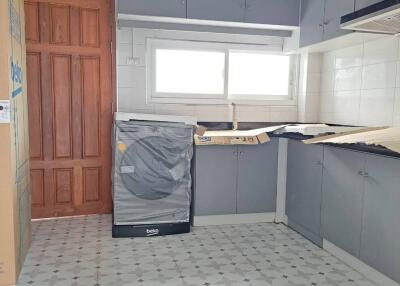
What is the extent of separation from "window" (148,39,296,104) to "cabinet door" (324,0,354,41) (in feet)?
2.63

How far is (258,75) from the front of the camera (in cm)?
380

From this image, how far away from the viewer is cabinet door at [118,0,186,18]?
3.01 m

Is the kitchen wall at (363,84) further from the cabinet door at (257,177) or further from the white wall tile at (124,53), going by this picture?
the white wall tile at (124,53)

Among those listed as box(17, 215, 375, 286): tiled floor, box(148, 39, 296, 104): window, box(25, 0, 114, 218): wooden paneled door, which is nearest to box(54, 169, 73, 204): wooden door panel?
box(25, 0, 114, 218): wooden paneled door

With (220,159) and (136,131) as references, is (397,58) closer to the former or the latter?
(220,159)

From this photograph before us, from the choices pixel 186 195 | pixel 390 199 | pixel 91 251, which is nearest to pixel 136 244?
pixel 91 251

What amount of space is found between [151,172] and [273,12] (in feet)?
5.91

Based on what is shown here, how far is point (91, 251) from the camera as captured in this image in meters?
2.67

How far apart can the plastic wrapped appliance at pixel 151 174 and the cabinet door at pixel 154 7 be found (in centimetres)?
87

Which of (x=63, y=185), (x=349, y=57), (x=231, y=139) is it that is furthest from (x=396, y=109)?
(x=63, y=185)

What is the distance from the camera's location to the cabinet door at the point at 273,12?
3264 millimetres

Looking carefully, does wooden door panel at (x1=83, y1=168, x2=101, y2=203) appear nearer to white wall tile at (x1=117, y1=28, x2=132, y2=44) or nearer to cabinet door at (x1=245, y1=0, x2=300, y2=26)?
white wall tile at (x1=117, y1=28, x2=132, y2=44)

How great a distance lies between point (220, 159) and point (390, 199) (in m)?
1.47

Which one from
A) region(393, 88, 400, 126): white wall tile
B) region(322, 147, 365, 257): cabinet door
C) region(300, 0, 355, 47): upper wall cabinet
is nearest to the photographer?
region(322, 147, 365, 257): cabinet door
